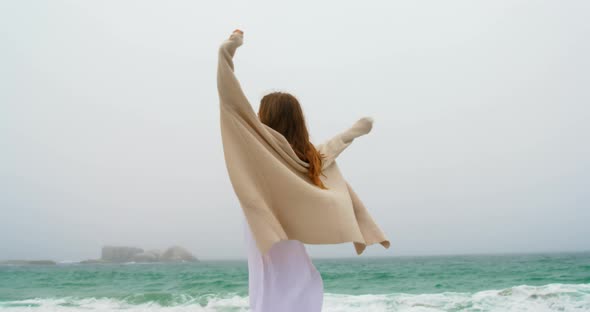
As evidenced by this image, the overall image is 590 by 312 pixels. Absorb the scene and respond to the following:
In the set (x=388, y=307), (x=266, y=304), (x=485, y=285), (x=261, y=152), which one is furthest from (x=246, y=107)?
(x=485, y=285)

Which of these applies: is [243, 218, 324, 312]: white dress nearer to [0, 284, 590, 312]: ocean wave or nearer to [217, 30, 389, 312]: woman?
[217, 30, 389, 312]: woman

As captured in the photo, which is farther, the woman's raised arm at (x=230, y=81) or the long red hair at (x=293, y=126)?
the long red hair at (x=293, y=126)

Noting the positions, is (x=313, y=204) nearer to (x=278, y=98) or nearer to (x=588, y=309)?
(x=278, y=98)

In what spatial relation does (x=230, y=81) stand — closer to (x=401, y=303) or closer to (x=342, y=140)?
(x=342, y=140)

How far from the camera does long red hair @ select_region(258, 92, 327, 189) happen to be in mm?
2299

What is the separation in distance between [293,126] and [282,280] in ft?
2.15

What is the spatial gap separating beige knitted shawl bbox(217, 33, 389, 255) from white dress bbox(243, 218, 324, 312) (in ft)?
0.36

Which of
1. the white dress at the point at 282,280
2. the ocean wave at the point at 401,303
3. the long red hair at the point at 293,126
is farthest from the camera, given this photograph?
the ocean wave at the point at 401,303

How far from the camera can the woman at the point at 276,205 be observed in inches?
83.1

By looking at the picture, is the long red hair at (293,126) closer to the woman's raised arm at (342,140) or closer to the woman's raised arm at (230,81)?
the woman's raised arm at (342,140)

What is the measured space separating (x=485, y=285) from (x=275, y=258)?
51.4ft

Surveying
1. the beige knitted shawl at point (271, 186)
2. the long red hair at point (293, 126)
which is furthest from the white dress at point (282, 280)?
the long red hair at point (293, 126)

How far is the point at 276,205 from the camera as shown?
2.19 metres

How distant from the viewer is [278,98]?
93.1 inches
